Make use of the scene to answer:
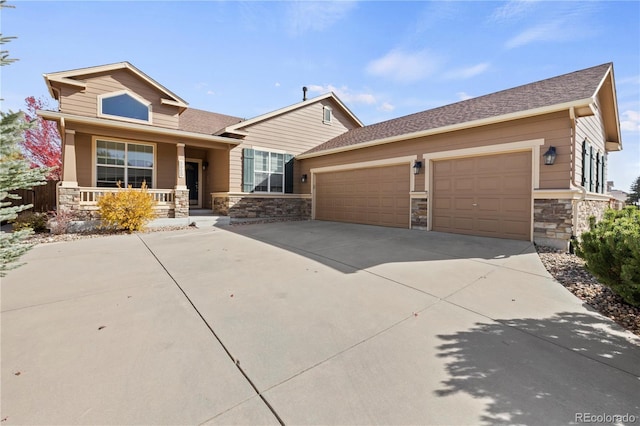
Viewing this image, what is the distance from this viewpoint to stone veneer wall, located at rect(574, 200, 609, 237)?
638 centimetres

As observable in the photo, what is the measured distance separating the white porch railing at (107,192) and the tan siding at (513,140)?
8.00 m

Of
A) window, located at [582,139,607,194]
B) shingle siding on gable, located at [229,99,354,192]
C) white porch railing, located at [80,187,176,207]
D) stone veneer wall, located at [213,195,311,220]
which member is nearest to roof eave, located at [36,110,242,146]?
shingle siding on gable, located at [229,99,354,192]

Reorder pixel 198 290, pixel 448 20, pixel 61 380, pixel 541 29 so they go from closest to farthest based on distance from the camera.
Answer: pixel 61 380 < pixel 198 290 < pixel 541 29 < pixel 448 20

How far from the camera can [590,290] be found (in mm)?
3619

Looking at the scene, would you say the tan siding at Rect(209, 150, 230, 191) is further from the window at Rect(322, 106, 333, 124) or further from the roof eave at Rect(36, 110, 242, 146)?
the window at Rect(322, 106, 333, 124)

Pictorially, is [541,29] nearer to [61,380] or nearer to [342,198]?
[342,198]

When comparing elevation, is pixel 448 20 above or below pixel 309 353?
above

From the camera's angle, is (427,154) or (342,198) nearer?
(427,154)

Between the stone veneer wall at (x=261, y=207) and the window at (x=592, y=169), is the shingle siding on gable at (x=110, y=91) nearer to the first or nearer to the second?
the stone veneer wall at (x=261, y=207)

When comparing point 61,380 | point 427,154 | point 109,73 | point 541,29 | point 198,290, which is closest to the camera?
point 61,380

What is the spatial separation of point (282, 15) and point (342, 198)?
6619 mm

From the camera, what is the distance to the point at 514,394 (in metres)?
1.73

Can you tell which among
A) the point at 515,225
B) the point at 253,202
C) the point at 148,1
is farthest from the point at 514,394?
the point at 253,202

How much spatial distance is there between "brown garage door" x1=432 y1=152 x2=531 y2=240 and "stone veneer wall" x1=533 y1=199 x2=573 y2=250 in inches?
7.3
